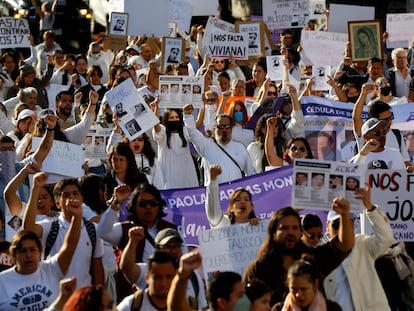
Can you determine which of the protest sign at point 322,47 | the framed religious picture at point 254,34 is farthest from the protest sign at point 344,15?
the framed religious picture at point 254,34

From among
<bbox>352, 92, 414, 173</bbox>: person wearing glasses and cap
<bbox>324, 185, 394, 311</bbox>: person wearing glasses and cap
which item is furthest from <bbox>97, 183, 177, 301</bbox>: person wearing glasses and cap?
<bbox>352, 92, 414, 173</bbox>: person wearing glasses and cap

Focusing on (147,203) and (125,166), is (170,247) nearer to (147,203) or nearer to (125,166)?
(147,203)

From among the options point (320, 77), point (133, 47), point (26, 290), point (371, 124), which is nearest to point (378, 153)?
point (371, 124)

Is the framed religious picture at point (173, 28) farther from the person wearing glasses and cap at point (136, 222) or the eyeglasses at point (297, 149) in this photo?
the person wearing glasses and cap at point (136, 222)

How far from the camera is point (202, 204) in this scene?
1231 centimetres

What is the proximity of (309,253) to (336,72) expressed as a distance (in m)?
9.06

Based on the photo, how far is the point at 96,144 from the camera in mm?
14812

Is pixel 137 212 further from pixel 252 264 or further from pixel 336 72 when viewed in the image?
pixel 336 72

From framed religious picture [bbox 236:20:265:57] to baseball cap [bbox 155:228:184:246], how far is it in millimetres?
10564

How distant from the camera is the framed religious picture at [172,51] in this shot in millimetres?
19500

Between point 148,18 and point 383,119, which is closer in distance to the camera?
point 383,119

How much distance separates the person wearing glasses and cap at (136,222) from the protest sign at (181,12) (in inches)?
491

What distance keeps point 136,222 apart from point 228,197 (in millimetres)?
2193

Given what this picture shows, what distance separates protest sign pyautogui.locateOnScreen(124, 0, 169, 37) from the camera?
21.4 meters
